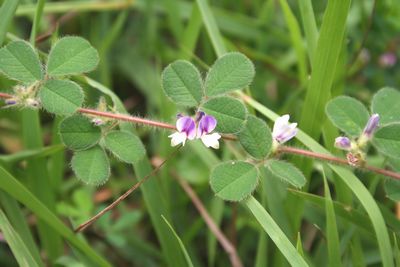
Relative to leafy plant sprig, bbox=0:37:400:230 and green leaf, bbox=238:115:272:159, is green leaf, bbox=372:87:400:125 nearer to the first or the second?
leafy plant sprig, bbox=0:37:400:230

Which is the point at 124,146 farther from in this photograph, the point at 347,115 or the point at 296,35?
the point at 296,35

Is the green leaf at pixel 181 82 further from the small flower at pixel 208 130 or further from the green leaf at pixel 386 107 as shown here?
the green leaf at pixel 386 107

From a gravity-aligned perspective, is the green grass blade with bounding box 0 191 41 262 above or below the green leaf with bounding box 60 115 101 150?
below

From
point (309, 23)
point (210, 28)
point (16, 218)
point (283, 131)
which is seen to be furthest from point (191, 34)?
point (16, 218)

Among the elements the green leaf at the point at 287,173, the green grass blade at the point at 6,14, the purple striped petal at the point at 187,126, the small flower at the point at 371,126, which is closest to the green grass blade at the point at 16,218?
the green grass blade at the point at 6,14

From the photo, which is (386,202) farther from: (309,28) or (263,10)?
(263,10)

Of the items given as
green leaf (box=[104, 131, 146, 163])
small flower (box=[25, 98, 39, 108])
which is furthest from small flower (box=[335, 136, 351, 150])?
small flower (box=[25, 98, 39, 108])
